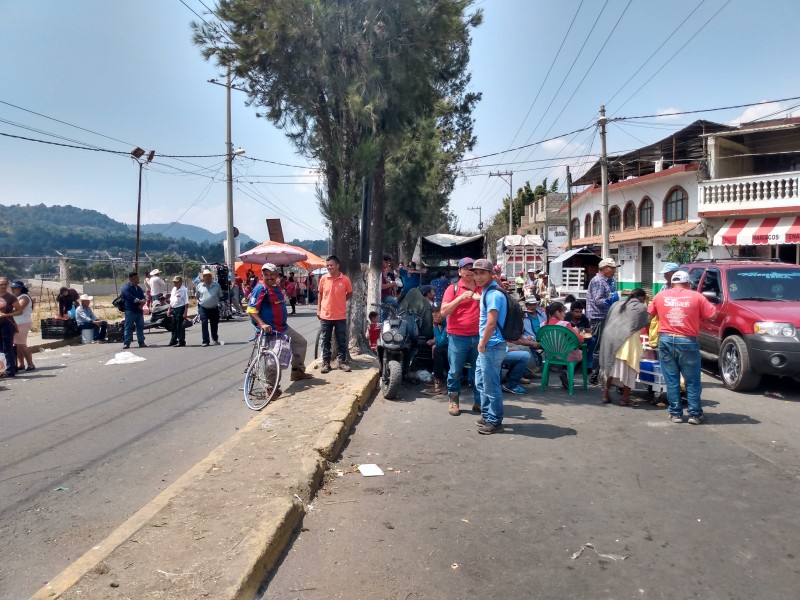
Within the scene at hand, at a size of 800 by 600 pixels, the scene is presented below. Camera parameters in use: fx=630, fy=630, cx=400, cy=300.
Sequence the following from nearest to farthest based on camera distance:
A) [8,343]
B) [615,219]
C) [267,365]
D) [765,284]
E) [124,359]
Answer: [267,365], [765,284], [8,343], [124,359], [615,219]

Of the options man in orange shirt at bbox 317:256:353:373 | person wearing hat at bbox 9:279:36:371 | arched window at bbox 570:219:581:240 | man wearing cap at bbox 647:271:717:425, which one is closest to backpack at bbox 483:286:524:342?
man wearing cap at bbox 647:271:717:425

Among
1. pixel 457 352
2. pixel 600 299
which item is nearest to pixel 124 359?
pixel 457 352

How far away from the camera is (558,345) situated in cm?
875

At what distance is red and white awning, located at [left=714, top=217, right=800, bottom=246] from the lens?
21391 mm

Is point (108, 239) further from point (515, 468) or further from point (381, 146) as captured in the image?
point (515, 468)

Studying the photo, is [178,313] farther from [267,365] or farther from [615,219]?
[615,219]

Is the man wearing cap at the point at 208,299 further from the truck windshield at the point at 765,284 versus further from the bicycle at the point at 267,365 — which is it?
the truck windshield at the point at 765,284

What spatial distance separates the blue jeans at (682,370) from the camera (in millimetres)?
7039

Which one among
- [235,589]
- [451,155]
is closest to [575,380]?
[235,589]

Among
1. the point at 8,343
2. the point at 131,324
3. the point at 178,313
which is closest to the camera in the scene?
the point at 8,343

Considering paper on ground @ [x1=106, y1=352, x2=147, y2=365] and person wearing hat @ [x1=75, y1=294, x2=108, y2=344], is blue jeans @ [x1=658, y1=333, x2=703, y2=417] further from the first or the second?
person wearing hat @ [x1=75, y1=294, x2=108, y2=344]

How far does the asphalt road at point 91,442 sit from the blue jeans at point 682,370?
4961 millimetres

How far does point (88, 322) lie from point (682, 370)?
13.5 meters

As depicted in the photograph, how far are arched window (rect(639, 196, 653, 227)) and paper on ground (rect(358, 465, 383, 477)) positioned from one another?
96.5 feet
